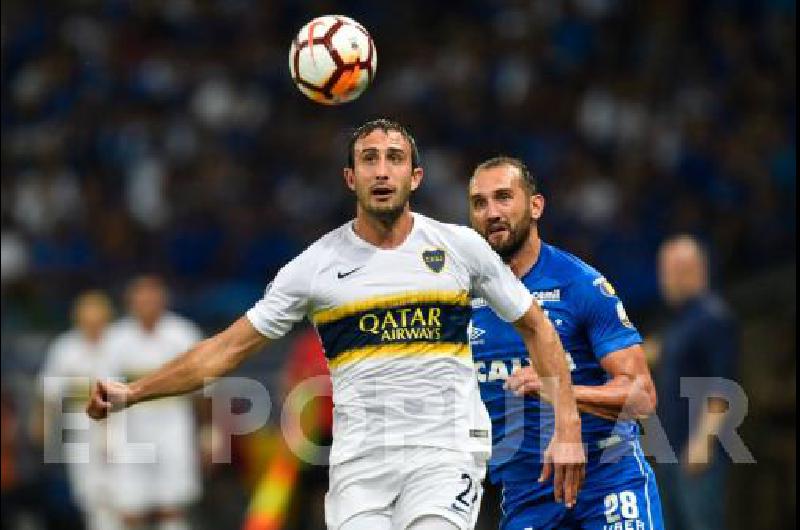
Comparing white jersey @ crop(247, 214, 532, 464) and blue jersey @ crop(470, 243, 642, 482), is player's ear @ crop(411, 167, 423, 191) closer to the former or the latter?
white jersey @ crop(247, 214, 532, 464)

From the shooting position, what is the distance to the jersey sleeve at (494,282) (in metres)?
6.65

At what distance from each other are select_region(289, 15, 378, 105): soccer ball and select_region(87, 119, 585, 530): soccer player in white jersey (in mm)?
829

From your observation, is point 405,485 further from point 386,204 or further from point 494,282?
point 386,204

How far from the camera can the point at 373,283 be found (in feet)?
21.9

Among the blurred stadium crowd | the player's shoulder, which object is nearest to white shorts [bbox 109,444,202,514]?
the blurred stadium crowd

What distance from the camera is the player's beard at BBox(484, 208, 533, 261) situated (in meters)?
7.18

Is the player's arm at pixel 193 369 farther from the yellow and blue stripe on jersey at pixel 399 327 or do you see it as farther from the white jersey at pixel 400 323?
the yellow and blue stripe on jersey at pixel 399 327

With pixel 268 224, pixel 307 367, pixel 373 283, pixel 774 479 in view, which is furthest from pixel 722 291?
pixel 373 283

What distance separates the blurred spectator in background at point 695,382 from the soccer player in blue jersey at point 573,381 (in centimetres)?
314

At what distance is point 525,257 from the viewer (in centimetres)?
724

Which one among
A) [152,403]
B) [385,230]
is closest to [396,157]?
[385,230]

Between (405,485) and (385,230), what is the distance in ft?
3.60

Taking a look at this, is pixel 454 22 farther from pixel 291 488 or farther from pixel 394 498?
pixel 394 498

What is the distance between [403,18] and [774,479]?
9.48 meters
